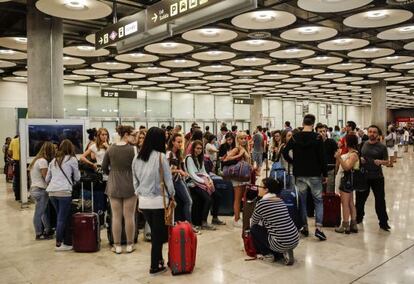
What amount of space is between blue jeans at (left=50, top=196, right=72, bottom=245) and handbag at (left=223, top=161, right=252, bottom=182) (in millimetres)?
2460

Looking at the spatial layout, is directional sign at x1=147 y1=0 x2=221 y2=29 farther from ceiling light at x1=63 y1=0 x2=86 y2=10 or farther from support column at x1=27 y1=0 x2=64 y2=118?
support column at x1=27 y1=0 x2=64 y2=118

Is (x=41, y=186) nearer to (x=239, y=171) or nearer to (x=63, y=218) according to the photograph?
(x=63, y=218)

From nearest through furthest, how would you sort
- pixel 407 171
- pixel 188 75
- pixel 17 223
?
pixel 17 223 < pixel 407 171 < pixel 188 75

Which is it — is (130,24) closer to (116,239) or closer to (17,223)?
(116,239)

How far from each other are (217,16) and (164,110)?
68.5 ft

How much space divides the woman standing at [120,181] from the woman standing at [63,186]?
650 millimetres

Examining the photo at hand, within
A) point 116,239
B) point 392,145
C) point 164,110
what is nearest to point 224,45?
point 116,239

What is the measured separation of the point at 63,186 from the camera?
500 cm

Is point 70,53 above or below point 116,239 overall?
above

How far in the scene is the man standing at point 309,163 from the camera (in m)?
5.23

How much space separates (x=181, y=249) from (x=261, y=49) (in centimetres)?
865

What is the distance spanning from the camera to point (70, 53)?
38.3 feet

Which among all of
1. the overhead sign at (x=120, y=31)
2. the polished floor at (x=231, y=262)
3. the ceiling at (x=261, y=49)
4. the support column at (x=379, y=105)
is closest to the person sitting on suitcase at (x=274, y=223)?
the polished floor at (x=231, y=262)

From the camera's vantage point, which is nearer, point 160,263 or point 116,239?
point 160,263
